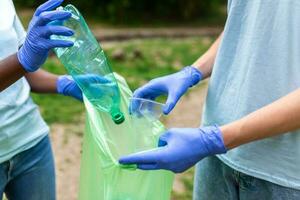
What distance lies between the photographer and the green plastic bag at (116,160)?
148 centimetres

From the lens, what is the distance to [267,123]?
1366mm

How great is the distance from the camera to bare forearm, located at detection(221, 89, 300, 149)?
135cm

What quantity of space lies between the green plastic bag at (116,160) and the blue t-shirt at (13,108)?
0.30 metres

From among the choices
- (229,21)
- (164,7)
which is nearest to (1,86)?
(229,21)

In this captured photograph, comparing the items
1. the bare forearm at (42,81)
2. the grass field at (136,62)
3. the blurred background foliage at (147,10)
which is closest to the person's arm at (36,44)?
the bare forearm at (42,81)

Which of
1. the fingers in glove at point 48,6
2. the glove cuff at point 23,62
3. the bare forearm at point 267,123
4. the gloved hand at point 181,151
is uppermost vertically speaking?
the fingers in glove at point 48,6

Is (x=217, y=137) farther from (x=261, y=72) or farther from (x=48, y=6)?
(x=48, y=6)

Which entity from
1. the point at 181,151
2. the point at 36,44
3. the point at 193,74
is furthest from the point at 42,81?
the point at 181,151

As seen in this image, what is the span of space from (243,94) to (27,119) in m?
0.79

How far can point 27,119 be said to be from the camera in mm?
1871

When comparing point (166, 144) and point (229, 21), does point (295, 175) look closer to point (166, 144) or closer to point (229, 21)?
point (166, 144)

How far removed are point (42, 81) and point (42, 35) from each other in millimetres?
541

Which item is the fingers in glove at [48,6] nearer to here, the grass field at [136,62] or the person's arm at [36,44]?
the person's arm at [36,44]

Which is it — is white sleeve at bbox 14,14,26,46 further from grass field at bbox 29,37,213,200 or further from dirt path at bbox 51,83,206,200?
grass field at bbox 29,37,213,200
